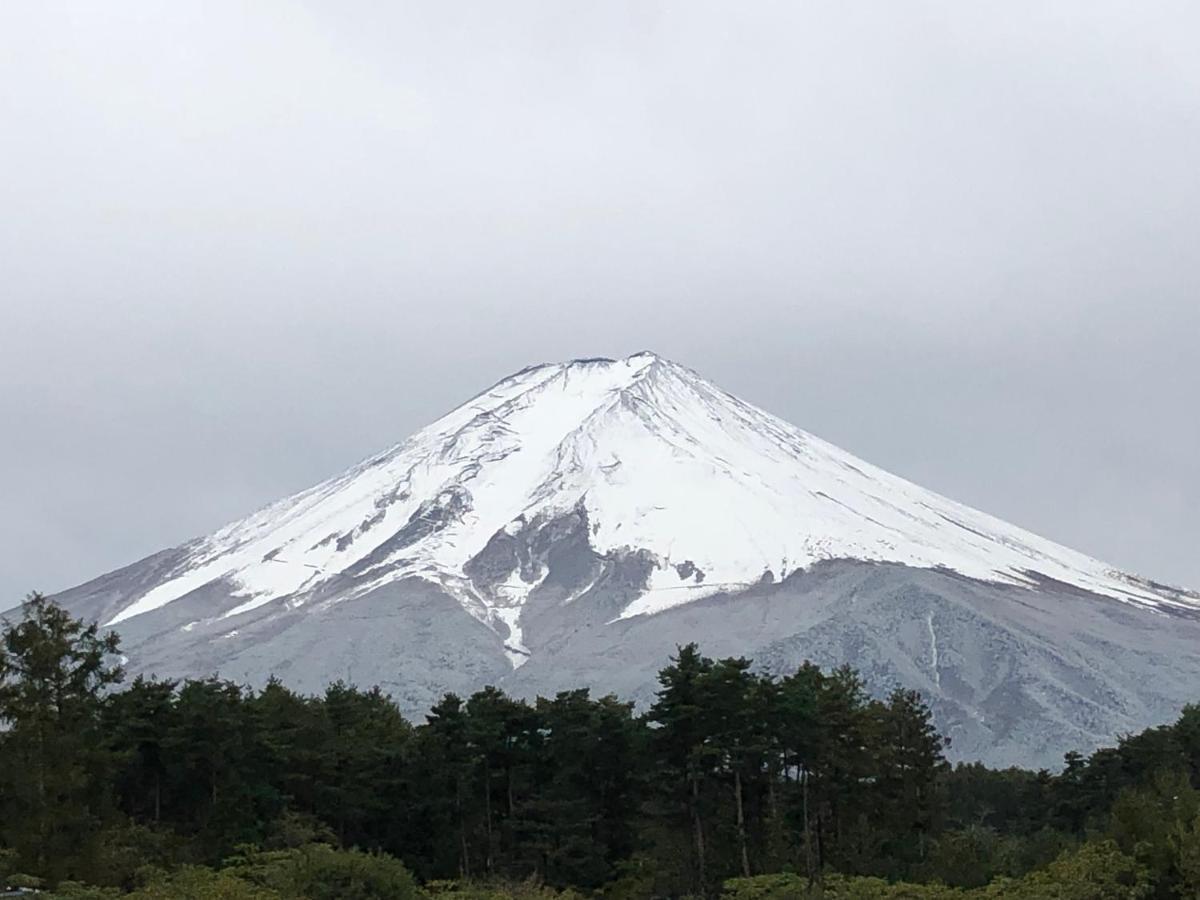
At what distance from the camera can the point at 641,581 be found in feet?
499

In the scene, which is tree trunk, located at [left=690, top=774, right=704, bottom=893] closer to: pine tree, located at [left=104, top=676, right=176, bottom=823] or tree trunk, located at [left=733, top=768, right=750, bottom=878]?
tree trunk, located at [left=733, top=768, right=750, bottom=878]

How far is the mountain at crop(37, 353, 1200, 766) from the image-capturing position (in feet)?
439

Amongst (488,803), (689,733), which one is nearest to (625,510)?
(488,803)

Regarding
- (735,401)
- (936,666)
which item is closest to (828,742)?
(936,666)

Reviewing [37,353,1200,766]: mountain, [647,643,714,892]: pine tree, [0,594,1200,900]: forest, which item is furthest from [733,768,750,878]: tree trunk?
[37,353,1200,766]: mountain

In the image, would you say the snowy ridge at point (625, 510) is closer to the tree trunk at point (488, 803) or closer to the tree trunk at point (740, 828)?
the tree trunk at point (488, 803)

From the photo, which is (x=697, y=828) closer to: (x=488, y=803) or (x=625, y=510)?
A: (x=488, y=803)

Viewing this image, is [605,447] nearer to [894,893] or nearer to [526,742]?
[526,742]

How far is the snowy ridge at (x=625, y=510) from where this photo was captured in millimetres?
152500

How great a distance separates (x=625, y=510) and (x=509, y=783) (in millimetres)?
122317

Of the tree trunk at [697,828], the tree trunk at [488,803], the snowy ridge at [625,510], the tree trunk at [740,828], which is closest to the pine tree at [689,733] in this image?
the tree trunk at [697,828]

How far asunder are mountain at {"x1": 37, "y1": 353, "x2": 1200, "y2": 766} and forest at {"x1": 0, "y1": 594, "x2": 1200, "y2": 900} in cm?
8033

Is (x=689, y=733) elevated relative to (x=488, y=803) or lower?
elevated

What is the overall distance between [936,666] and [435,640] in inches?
1652
